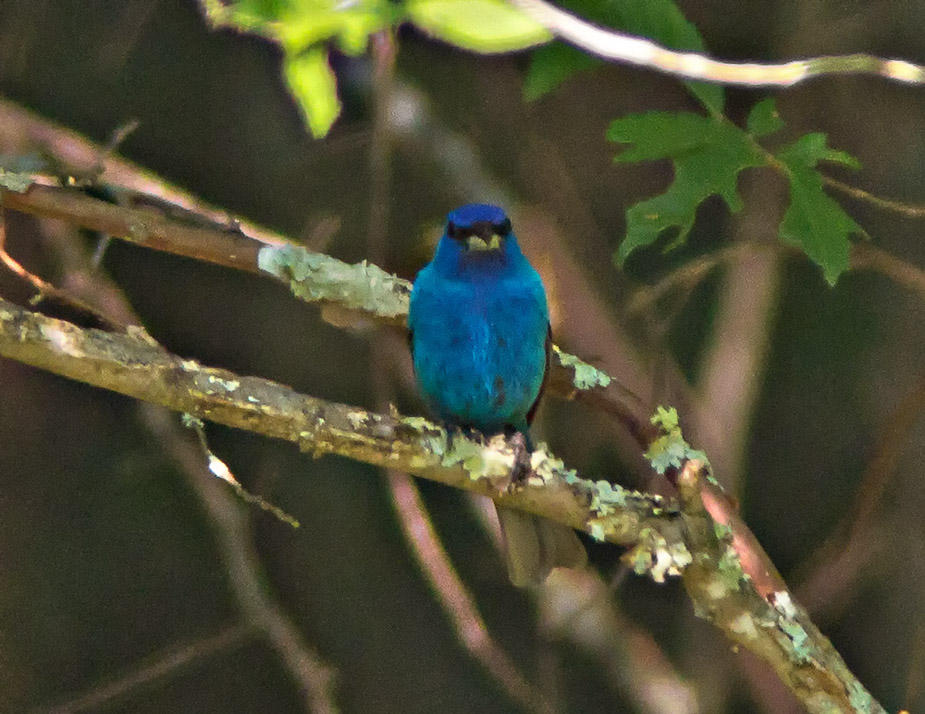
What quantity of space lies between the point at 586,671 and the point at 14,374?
168cm

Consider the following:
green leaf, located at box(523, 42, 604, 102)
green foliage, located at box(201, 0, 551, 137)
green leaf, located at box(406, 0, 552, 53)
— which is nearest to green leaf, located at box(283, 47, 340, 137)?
green foliage, located at box(201, 0, 551, 137)

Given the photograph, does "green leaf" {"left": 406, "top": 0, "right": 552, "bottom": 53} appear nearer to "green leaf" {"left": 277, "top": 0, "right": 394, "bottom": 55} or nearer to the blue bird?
"green leaf" {"left": 277, "top": 0, "right": 394, "bottom": 55}

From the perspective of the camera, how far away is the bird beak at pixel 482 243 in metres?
2.28

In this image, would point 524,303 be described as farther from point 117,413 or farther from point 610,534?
point 117,413

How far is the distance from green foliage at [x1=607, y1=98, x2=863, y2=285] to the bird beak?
1.71 ft

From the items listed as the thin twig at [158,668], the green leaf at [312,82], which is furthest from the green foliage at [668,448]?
the thin twig at [158,668]

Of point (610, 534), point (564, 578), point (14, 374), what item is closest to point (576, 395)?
point (610, 534)

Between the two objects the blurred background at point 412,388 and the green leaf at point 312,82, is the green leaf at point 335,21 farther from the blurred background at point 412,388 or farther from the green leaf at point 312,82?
the blurred background at point 412,388

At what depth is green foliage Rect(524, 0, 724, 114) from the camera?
67.6 inches

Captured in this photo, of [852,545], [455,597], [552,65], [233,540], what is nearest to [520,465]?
[552,65]

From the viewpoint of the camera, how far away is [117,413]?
2658 mm

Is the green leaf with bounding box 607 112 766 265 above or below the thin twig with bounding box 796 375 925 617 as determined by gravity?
above

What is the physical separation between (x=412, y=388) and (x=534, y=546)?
0.74 m

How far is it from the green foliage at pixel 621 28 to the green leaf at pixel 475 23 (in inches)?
16.7
